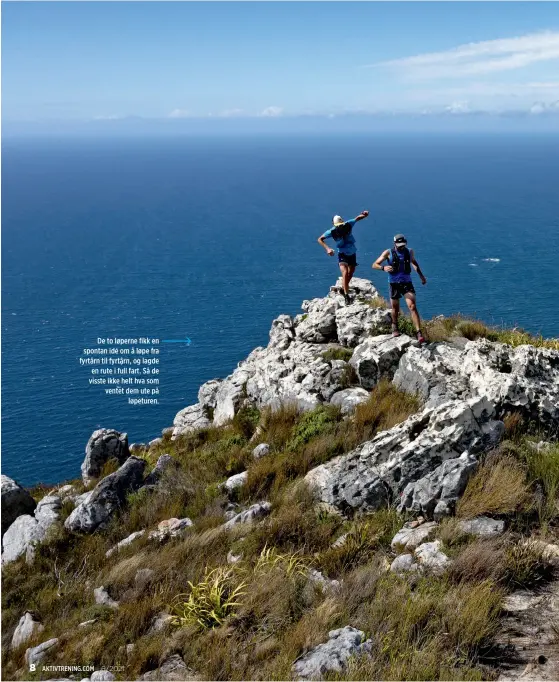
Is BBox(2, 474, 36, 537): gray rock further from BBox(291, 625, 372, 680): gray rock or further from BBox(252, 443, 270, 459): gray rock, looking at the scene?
BBox(291, 625, 372, 680): gray rock

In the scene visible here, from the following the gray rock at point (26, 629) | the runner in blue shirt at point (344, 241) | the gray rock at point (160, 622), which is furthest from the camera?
the runner in blue shirt at point (344, 241)

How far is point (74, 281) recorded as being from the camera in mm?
98938

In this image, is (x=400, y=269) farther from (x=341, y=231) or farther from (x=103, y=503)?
(x=103, y=503)

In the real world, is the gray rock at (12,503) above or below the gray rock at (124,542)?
below

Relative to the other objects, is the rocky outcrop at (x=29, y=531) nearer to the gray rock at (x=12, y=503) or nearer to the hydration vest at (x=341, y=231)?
→ the gray rock at (x=12, y=503)

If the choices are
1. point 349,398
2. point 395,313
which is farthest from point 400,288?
point 349,398

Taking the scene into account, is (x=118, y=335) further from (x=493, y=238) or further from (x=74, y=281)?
(x=493, y=238)

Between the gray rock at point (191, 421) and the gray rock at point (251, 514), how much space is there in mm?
8281

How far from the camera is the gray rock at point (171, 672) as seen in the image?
6.71 metres

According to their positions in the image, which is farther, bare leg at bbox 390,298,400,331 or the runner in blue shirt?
the runner in blue shirt

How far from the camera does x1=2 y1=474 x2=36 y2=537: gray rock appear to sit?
1334 cm

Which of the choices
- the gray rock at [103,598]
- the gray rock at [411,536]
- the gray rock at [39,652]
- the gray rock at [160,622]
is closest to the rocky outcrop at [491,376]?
the gray rock at [411,536]

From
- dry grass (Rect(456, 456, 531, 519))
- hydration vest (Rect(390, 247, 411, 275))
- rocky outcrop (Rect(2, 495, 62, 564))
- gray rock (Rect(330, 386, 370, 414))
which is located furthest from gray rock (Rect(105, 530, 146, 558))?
hydration vest (Rect(390, 247, 411, 275))

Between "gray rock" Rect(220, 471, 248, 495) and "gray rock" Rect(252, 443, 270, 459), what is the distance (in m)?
1.19
